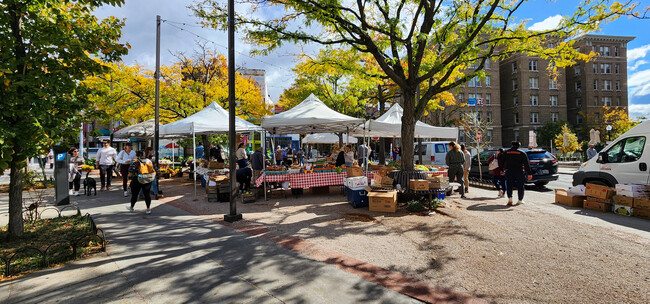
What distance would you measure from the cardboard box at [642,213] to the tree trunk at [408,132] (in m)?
4.73

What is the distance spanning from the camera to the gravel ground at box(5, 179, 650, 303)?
359 cm

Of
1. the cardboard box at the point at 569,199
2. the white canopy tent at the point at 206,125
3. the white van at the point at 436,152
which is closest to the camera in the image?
the cardboard box at the point at 569,199

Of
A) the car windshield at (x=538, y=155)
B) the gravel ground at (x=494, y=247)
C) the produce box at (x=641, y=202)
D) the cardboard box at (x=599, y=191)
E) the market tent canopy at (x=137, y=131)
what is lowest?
the gravel ground at (x=494, y=247)

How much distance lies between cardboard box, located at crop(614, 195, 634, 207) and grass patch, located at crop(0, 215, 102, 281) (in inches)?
404

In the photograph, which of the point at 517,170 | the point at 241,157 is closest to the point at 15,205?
the point at 241,157

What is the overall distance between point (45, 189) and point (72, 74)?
10457 mm

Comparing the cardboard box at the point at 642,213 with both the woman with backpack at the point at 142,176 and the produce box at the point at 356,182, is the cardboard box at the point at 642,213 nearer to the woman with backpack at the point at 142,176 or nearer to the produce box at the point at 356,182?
the produce box at the point at 356,182

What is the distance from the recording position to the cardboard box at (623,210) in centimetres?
694

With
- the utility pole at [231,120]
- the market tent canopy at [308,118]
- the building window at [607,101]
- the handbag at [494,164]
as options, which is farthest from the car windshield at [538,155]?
the building window at [607,101]

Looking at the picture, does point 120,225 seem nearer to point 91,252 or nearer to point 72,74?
point 91,252

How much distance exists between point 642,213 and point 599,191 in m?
0.92

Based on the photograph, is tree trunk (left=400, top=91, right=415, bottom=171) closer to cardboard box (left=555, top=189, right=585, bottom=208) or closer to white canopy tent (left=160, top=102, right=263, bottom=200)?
cardboard box (left=555, top=189, right=585, bottom=208)

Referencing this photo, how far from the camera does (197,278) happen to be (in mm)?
3871

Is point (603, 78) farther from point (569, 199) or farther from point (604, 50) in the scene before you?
point (569, 199)
